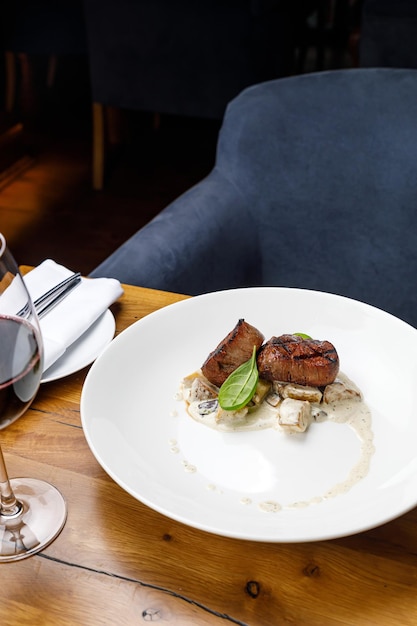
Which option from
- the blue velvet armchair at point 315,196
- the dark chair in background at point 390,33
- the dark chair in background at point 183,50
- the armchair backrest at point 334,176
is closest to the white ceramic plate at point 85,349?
the blue velvet armchair at point 315,196

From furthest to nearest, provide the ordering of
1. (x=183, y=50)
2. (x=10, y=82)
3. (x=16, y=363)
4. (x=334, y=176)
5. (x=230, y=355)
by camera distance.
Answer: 1. (x=10, y=82)
2. (x=183, y=50)
3. (x=334, y=176)
4. (x=230, y=355)
5. (x=16, y=363)

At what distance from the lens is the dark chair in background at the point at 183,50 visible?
2.58 meters

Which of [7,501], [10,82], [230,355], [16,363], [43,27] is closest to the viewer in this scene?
[16,363]

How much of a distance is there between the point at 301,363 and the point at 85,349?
11.5 inches

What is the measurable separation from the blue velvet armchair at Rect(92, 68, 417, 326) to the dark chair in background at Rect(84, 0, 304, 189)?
1.23 meters

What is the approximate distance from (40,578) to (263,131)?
1045 mm

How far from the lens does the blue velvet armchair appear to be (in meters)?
1.36

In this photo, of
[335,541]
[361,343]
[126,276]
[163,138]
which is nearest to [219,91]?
[163,138]

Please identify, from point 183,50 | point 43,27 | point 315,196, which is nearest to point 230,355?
point 315,196

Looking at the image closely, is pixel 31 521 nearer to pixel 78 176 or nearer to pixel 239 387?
pixel 239 387

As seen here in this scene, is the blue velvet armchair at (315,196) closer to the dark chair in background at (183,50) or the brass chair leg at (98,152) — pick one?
the dark chair in background at (183,50)

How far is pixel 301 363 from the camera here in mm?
751

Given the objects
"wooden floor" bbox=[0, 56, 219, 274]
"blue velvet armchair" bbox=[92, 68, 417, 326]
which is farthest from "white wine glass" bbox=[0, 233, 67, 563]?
"wooden floor" bbox=[0, 56, 219, 274]

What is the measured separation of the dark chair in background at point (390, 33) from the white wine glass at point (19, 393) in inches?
95.7
